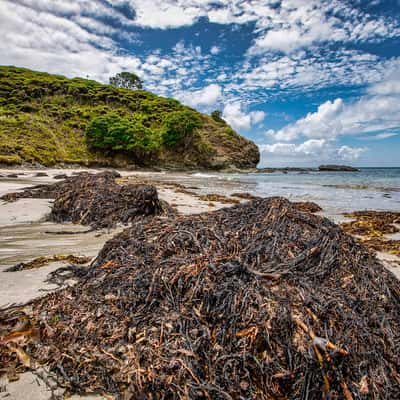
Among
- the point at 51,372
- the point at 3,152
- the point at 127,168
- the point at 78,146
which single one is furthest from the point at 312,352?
the point at 78,146

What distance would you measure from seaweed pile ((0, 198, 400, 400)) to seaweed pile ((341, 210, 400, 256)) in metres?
3.24

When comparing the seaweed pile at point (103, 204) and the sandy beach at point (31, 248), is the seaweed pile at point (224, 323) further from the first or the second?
the seaweed pile at point (103, 204)

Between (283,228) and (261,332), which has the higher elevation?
(283,228)

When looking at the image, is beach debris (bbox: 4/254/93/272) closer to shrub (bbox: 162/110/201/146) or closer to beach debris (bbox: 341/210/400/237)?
beach debris (bbox: 341/210/400/237)

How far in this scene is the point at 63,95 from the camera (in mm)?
57344

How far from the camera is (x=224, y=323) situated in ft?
5.72

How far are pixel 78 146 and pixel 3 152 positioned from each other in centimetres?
1383

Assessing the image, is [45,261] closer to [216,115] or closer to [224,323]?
[224,323]

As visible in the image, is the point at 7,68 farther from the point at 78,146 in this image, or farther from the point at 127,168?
the point at 127,168

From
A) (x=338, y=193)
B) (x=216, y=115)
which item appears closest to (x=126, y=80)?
(x=216, y=115)

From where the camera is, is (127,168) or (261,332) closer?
(261,332)

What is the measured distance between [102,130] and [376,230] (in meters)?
43.2

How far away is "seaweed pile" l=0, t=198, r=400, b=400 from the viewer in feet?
4.87

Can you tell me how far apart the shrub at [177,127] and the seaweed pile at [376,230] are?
1774 inches
